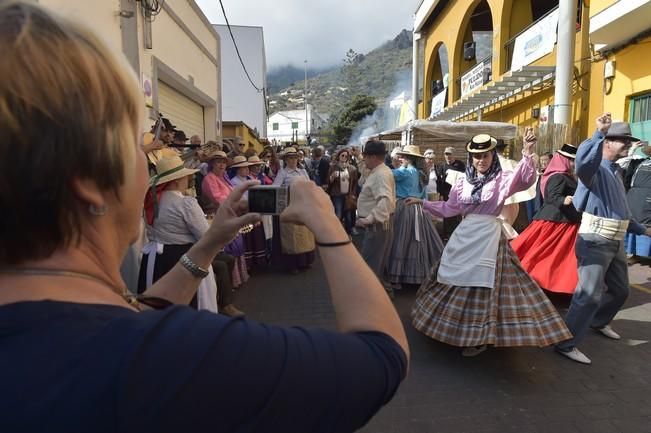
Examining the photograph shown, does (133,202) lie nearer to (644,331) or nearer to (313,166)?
(644,331)

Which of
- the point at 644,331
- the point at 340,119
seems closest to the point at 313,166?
the point at 644,331

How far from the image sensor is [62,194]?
0.67 metres

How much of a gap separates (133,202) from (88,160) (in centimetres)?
14

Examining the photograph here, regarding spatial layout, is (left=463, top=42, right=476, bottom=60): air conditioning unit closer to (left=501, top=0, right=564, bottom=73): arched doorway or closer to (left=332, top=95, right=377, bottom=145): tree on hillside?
(left=501, top=0, right=564, bottom=73): arched doorway

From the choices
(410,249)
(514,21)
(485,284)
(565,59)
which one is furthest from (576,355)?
(514,21)

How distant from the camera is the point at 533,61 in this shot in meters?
11.8

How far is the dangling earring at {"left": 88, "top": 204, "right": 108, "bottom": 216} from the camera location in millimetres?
714

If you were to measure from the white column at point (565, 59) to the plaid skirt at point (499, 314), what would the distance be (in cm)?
676

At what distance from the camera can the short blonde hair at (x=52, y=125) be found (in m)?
0.62

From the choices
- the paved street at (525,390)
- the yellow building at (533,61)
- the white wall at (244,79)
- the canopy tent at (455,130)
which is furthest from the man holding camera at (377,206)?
the white wall at (244,79)

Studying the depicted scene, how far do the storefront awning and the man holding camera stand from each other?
7.53 meters

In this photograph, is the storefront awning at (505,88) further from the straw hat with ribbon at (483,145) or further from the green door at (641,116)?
the straw hat with ribbon at (483,145)

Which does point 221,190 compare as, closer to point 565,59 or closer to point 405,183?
point 405,183

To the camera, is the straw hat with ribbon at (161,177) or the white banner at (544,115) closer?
the straw hat with ribbon at (161,177)
